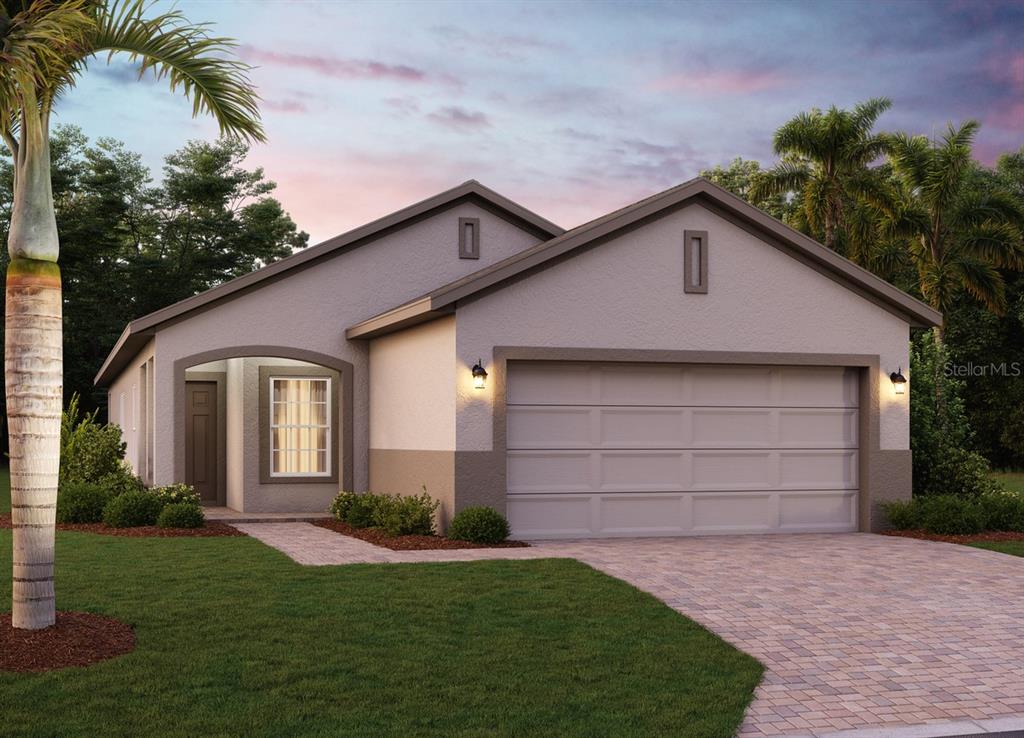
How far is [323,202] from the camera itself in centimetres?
2995

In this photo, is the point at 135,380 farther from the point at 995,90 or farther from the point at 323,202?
the point at 995,90

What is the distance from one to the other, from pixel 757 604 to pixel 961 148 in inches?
850

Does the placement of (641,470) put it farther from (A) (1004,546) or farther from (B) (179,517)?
(B) (179,517)

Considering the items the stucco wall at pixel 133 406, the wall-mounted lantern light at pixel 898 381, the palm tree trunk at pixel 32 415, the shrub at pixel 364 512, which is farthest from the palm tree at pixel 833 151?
the palm tree trunk at pixel 32 415

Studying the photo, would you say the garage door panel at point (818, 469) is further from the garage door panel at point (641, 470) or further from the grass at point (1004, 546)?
the grass at point (1004, 546)

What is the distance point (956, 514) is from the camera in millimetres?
15711

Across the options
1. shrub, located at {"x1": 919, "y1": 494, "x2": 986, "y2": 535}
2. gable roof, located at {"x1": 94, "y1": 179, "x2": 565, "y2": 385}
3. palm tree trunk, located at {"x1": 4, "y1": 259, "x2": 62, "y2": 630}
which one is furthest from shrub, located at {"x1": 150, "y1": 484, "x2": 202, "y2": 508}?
shrub, located at {"x1": 919, "y1": 494, "x2": 986, "y2": 535}

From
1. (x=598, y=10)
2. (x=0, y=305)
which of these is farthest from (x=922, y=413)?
(x=0, y=305)

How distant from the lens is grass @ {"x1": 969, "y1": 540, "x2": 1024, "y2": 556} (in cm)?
1416

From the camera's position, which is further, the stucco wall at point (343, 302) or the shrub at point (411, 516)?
the stucco wall at point (343, 302)

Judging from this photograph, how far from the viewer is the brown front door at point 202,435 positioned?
69.2ft

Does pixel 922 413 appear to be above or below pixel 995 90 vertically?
below

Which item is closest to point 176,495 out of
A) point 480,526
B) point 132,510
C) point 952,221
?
point 132,510

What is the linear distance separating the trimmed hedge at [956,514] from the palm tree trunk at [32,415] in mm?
11898
